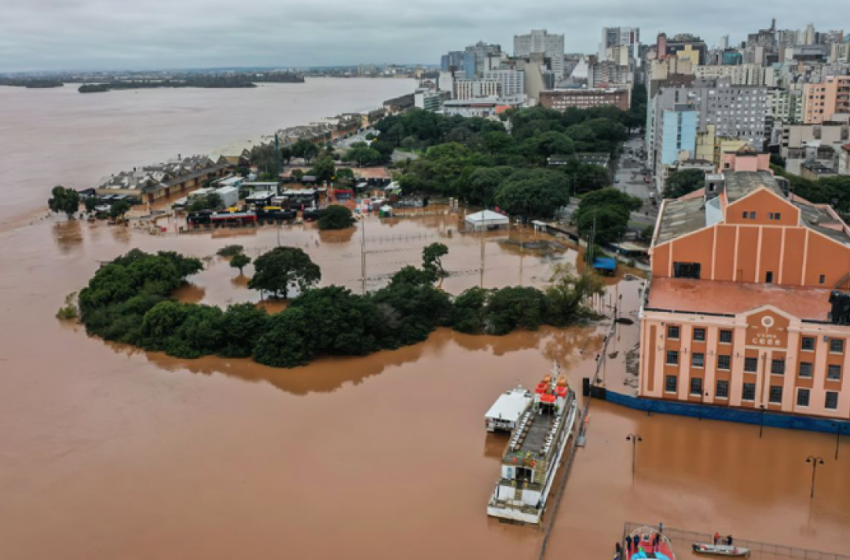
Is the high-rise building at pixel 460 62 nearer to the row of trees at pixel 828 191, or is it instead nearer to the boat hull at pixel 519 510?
the row of trees at pixel 828 191

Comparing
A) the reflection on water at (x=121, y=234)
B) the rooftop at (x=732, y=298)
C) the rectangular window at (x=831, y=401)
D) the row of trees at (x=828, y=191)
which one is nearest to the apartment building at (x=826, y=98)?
the row of trees at (x=828, y=191)

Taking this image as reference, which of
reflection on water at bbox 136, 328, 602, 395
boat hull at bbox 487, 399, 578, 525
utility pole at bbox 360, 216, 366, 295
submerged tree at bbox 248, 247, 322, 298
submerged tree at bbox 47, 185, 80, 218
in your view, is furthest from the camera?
submerged tree at bbox 47, 185, 80, 218

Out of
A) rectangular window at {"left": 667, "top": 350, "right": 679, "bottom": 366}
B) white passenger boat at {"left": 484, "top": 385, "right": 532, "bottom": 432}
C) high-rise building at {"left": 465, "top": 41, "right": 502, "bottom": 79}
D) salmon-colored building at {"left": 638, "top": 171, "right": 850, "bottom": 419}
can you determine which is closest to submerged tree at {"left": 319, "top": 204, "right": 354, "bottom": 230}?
salmon-colored building at {"left": 638, "top": 171, "right": 850, "bottom": 419}

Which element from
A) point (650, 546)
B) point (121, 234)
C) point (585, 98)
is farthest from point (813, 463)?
point (585, 98)

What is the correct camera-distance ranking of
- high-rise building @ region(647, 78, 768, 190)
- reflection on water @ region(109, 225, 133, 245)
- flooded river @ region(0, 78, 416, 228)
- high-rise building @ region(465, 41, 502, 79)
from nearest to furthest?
1. reflection on water @ region(109, 225, 133, 245)
2. high-rise building @ region(647, 78, 768, 190)
3. flooded river @ region(0, 78, 416, 228)
4. high-rise building @ region(465, 41, 502, 79)

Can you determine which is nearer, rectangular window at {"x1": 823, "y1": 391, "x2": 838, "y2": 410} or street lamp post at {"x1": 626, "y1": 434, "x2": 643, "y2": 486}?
street lamp post at {"x1": 626, "y1": 434, "x2": 643, "y2": 486}

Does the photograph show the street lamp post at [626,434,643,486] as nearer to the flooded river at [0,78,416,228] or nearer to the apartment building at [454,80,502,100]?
the flooded river at [0,78,416,228]

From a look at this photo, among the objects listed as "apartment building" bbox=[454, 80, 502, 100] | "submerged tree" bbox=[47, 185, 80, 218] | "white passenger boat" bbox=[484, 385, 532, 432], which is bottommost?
"white passenger boat" bbox=[484, 385, 532, 432]

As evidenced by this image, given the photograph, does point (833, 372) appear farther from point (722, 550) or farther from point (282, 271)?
point (282, 271)
